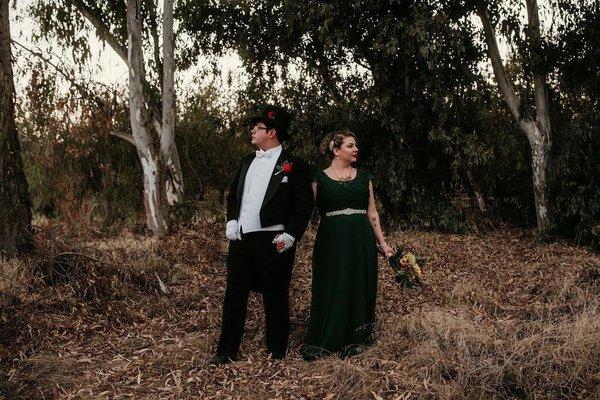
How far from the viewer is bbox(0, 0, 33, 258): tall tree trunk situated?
21.4 ft

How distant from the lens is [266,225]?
15.3 ft

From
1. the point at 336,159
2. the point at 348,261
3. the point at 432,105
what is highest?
the point at 432,105

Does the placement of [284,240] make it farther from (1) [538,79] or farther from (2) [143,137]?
(1) [538,79]

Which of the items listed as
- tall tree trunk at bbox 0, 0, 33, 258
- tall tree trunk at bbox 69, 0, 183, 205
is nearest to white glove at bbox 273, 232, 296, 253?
tall tree trunk at bbox 0, 0, 33, 258

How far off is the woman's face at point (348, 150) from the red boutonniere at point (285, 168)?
0.48 m

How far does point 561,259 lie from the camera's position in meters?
9.57

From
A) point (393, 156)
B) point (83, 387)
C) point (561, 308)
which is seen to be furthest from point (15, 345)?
point (393, 156)

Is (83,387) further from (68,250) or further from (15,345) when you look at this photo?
(68,250)

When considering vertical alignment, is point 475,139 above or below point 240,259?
above

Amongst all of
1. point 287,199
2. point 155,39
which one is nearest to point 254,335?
point 287,199

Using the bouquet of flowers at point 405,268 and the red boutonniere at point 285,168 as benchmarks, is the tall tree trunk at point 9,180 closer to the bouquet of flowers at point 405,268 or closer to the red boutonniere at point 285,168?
the red boutonniere at point 285,168

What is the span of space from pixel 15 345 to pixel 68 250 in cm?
190

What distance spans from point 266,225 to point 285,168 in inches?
18.6

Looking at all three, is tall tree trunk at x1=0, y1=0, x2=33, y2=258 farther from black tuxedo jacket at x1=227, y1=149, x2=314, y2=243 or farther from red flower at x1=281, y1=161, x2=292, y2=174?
red flower at x1=281, y1=161, x2=292, y2=174
